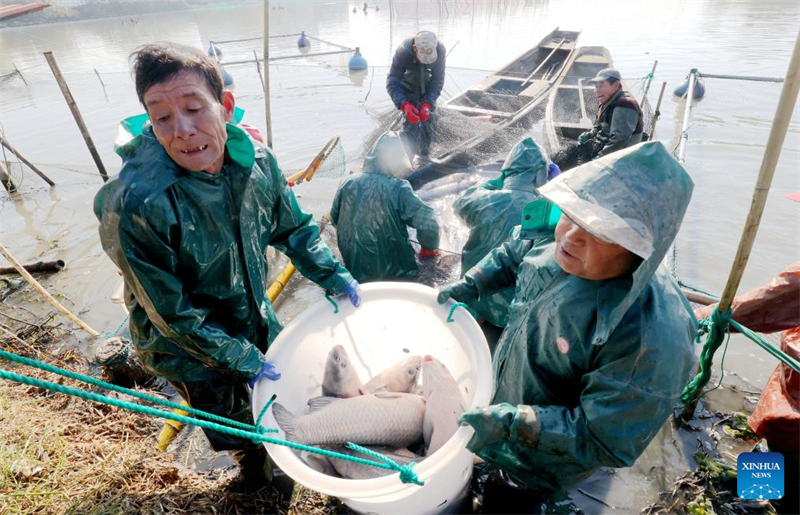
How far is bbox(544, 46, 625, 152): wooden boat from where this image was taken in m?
6.94

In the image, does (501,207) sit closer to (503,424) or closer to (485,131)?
(503,424)

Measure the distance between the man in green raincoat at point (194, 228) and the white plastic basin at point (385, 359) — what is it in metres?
0.28

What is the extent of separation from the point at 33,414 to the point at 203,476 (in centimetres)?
144

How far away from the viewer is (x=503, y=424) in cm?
176

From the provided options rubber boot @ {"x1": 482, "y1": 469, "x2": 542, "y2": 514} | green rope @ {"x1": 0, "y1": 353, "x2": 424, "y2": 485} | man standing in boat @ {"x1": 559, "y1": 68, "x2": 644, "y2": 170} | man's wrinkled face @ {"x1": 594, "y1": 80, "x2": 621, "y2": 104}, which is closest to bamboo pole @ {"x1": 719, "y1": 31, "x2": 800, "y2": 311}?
rubber boot @ {"x1": 482, "y1": 469, "x2": 542, "y2": 514}

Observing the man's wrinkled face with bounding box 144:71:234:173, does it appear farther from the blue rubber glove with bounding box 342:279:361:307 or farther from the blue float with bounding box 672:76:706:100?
the blue float with bounding box 672:76:706:100

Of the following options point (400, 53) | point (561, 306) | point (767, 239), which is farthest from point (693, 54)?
point (561, 306)

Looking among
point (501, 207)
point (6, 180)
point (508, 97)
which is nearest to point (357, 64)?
point (508, 97)

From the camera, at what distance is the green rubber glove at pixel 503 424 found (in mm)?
1709

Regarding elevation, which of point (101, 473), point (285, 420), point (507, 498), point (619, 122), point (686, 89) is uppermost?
point (619, 122)

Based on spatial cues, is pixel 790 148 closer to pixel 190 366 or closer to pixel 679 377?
pixel 679 377

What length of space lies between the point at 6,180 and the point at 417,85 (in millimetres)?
7969

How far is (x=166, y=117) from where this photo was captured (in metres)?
1.81

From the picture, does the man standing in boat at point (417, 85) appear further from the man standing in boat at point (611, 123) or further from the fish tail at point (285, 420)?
the fish tail at point (285, 420)
